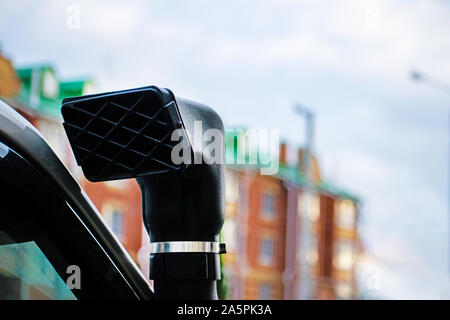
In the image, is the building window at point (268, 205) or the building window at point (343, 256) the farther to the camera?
the building window at point (343, 256)

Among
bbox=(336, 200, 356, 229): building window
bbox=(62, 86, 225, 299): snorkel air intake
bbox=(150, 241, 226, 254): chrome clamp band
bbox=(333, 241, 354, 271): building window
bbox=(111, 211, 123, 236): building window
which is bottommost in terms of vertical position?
bbox=(150, 241, 226, 254): chrome clamp band

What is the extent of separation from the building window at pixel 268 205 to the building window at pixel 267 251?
3.22ft

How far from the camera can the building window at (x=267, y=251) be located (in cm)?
2789

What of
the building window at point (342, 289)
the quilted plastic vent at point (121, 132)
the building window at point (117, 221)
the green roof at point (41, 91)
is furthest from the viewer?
the building window at point (342, 289)

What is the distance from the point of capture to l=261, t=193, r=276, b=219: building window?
28000mm

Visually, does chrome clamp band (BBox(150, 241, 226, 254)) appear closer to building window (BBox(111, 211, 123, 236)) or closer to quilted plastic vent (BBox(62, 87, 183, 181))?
quilted plastic vent (BBox(62, 87, 183, 181))

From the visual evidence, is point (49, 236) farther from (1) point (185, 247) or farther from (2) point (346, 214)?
(2) point (346, 214)

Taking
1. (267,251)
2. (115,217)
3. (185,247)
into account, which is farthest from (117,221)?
(185,247)

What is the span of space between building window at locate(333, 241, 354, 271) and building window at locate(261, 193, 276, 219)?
5.95 m

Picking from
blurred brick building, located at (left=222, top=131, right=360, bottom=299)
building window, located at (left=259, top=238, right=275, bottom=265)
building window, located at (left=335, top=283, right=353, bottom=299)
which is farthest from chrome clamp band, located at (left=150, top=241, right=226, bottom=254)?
building window, located at (left=335, top=283, right=353, bottom=299)

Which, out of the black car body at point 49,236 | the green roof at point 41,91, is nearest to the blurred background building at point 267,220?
the green roof at point 41,91

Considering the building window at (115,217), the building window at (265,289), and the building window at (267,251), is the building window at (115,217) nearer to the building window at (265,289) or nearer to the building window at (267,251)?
the building window at (265,289)

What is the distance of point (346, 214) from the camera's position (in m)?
34.6
